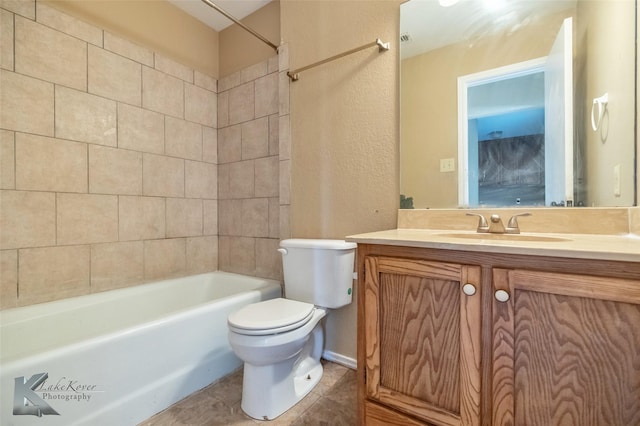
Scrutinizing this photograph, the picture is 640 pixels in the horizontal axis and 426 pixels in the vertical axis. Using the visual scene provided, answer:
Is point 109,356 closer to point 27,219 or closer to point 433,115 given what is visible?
point 27,219

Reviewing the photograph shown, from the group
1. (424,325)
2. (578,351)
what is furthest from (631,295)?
(424,325)

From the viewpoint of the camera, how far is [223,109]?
2.51 meters

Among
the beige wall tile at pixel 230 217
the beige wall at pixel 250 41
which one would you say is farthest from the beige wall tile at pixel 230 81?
the beige wall tile at pixel 230 217

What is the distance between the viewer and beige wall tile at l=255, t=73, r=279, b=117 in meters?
2.18

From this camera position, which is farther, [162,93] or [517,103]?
[162,93]

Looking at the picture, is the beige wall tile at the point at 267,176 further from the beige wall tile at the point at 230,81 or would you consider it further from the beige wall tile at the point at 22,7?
the beige wall tile at the point at 22,7

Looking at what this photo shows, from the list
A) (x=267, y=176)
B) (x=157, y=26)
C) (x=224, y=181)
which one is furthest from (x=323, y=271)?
(x=157, y=26)

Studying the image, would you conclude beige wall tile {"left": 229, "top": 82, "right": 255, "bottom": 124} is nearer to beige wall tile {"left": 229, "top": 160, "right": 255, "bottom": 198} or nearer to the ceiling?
beige wall tile {"left": 229, "top": 160, "right": 255, "bottom": 198}

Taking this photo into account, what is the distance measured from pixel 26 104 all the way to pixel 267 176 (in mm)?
1400

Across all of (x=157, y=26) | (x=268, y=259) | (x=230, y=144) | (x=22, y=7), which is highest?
(x=157, y=26)

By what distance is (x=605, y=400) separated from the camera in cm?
71

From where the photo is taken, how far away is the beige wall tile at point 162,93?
6.76 ft

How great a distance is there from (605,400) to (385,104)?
4.71 feet

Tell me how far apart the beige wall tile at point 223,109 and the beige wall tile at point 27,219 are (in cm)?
130
